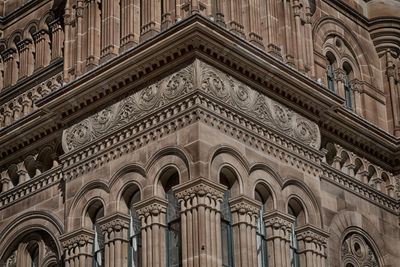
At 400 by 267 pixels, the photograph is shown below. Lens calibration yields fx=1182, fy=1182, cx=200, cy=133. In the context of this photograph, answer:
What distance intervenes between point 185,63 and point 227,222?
4515mm

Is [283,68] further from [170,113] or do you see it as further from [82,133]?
[82,133]

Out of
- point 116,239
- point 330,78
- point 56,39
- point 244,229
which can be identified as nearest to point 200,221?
point 244,229

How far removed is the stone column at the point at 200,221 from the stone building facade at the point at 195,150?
0.13 ft

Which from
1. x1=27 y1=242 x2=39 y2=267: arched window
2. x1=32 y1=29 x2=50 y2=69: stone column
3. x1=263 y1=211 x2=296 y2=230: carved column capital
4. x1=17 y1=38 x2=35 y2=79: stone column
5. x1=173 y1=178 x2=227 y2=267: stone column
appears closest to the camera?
x1=173 y1=178 x2=227 y2=267: stone column

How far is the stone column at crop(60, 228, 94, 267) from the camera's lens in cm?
3344

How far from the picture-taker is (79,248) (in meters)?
33.6

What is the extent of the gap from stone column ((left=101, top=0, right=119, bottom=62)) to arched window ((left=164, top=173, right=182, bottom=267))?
4.97 metres

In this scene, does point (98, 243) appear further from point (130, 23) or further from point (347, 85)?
point (347, 85)

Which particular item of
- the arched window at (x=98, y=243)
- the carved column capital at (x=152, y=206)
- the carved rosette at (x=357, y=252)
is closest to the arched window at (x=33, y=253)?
the arched window at (x=98, y=243)

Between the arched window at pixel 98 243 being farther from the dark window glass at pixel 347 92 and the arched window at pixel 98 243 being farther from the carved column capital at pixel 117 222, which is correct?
the dark window glass at pixel 347 92

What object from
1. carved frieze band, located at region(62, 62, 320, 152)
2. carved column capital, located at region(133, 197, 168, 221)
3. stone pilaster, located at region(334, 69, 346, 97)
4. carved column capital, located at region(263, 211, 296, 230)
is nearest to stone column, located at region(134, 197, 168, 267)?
carved column capital, located at region(133, 197, 168, 221)

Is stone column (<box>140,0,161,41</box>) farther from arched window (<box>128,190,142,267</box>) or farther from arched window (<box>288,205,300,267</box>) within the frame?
arched window (<box>288,205,300,267</box>)

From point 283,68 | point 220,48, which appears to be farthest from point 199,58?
point 283,68

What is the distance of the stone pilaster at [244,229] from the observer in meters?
31.3
